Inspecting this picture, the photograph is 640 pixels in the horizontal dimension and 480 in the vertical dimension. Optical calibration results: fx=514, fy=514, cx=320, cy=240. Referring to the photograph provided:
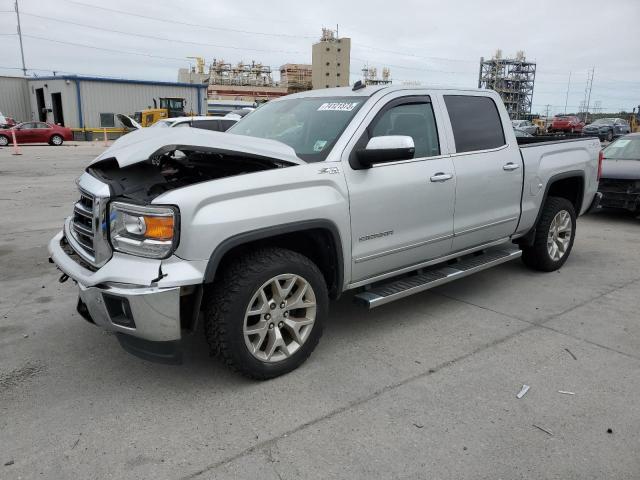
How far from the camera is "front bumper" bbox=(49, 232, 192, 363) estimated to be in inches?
108

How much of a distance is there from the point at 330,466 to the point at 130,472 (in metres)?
0.96

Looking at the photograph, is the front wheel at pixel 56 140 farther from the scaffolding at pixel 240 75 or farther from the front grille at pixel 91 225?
the scaffolding at pixel 240 75

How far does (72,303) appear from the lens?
465cm

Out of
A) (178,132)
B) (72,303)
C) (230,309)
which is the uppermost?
(178,132)

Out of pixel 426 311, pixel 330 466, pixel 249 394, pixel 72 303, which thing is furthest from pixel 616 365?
pixel 72 303

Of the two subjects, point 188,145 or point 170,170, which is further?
point 170,170

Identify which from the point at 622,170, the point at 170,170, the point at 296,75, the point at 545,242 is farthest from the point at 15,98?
the point at 296,75

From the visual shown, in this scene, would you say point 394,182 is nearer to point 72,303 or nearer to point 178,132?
point 178,132

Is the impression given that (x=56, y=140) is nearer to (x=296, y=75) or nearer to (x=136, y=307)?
(x=136, y=307)

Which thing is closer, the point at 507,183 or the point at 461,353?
the point at 461,353

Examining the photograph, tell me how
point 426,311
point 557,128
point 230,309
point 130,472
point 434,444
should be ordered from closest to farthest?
point 130,472 → point 434,444 → point 230,309 → point 426,311 → point 557,128

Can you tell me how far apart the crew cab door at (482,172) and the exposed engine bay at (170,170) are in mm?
1753

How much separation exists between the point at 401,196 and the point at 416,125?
0.74 metres

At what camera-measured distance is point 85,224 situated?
3322 mm
